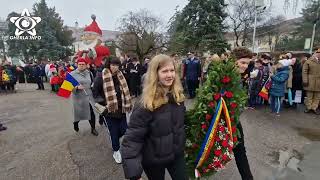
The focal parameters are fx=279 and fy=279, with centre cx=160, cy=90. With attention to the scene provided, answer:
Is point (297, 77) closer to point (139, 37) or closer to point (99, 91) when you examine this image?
point (99, 91)

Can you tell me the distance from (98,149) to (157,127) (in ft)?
10.9

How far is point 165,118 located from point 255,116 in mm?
6183

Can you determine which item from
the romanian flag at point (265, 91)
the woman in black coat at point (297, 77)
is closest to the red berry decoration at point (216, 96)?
the romanian flag at point (265, 91)

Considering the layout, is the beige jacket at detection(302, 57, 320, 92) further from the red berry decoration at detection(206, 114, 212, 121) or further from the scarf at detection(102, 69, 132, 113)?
the red berry decoration at detection(206, 114, 212, 121)

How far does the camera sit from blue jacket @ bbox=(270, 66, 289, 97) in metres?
8.16

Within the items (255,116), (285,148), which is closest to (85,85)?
(285,148)

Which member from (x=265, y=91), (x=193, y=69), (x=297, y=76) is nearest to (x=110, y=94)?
(x=265, y=91)

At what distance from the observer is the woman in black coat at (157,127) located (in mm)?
2484

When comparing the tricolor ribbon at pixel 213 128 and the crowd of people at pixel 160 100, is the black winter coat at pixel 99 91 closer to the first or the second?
the crowd of people at pixel 160 100

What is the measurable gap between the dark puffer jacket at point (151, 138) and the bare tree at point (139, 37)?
2900cm

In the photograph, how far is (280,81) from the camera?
8148 mm

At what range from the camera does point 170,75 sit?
8.55 feet

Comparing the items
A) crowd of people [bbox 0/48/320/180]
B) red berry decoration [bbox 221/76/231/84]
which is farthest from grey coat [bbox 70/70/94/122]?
red berry decoration [bbox 221/76/231/84]

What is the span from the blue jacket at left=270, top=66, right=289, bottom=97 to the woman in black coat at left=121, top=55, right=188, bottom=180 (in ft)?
20.8
